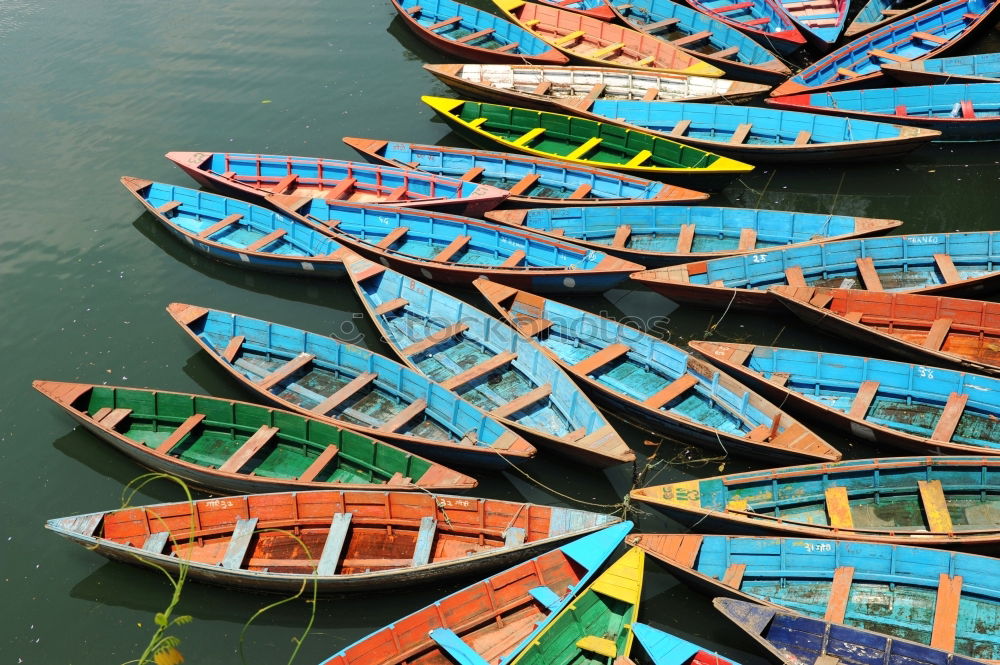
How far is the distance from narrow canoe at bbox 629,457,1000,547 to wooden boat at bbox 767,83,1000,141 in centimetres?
1137

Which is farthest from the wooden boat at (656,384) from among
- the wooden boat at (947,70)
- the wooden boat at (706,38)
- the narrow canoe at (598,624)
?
the wooden boat at (947,70)

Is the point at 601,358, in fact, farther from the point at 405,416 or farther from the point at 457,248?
the point at 457,248

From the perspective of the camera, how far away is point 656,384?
59.6 feet

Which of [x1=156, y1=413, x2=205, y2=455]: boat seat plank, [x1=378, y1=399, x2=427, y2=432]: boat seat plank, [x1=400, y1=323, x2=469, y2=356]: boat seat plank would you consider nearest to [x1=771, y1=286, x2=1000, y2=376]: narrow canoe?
[x1=400, y1=323, x2=469, y2=356]: boat seat plank

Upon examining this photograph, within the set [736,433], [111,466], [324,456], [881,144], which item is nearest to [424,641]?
[324,456]

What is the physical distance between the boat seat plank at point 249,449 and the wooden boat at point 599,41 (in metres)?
16.0

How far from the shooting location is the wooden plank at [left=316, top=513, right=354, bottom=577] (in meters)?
14.8

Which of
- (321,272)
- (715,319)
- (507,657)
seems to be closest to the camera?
(507,657)

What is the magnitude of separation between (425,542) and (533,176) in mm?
11481

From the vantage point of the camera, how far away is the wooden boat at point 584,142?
22344 mm

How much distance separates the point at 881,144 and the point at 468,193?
10.4 metres

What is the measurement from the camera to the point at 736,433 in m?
16.9

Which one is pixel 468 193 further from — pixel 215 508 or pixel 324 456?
pixel 215 508

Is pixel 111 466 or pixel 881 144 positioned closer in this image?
pixel 111 466
